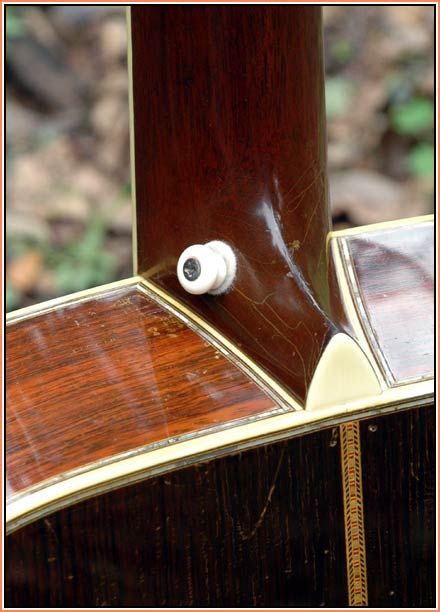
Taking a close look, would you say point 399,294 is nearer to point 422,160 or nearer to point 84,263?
point 84,263

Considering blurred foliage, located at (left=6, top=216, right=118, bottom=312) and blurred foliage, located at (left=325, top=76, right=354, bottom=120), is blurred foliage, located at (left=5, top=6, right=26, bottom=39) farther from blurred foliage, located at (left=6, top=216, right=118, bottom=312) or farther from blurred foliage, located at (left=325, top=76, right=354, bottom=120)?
blurred foliage, located at (left=325, top=76, right=354, bottom=120)

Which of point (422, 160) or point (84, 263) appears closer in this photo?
point (84, 263)

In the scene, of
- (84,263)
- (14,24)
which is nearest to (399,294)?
(84,263)

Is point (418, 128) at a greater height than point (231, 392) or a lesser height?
greater

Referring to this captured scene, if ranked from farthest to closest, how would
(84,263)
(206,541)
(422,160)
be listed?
(422,160) < (84,263) < (206,541)

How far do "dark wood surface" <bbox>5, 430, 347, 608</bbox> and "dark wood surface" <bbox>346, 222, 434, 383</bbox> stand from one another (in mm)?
113

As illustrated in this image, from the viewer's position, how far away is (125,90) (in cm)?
213

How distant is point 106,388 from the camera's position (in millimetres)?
757

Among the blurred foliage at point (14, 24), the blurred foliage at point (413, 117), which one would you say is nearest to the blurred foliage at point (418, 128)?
the blurred foliage at point (413, 117)

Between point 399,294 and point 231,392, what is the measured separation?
0.71 feet

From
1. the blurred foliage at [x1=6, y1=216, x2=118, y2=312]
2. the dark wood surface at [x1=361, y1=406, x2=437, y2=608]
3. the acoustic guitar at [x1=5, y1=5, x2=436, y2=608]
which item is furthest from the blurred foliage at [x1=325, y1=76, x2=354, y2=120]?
the dark wood surface at [x1=361, y1=406, x2=437, y2=608]

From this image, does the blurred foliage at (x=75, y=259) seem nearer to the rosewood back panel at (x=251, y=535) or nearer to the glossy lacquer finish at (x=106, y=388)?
the glossy lacquer finish at (x=106, y=388)

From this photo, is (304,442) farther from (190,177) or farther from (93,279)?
(93,279)

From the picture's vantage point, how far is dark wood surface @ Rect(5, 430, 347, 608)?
2.23 feet
